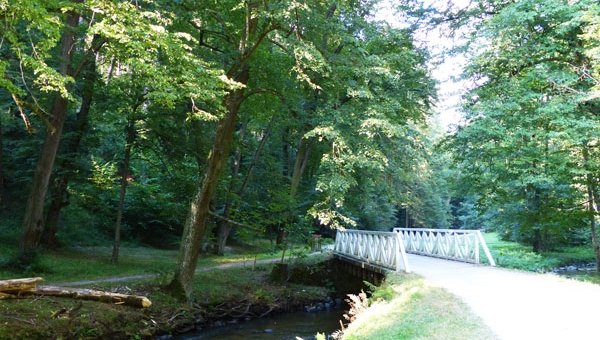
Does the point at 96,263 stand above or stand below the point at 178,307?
above

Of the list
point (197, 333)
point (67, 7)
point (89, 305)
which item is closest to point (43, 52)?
point (67, 7)

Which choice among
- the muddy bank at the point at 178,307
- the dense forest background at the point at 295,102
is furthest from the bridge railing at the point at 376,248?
the muddy bank at the point at 178,307

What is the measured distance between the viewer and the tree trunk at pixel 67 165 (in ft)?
41.2

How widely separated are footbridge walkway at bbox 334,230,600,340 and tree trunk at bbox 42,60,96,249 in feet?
31.8

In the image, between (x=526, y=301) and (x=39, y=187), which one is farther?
(x=39, y=187)

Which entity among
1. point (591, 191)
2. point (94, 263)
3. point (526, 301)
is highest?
point (591, 191)

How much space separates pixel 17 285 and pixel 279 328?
6.09 meters

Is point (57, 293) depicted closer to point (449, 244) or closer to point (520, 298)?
point (520, 298)

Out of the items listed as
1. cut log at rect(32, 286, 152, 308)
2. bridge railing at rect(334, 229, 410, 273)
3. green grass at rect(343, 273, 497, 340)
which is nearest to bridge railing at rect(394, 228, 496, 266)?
bridge railing at rect(334, 229, 410, 273)

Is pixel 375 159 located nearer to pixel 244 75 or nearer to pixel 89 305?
pixel 244 75

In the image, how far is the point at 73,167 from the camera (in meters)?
13.0

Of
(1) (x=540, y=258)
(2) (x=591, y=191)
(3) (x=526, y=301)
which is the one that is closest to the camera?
(3) (x=526, y=301)

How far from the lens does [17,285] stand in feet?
23.9

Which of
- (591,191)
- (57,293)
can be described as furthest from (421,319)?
(591,191)
